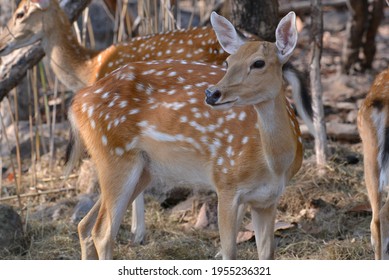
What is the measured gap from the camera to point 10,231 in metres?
6.18

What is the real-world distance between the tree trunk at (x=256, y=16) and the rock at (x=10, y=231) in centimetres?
227

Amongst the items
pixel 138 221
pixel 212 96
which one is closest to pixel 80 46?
pixel 138 221

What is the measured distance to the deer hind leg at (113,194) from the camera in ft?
17.5

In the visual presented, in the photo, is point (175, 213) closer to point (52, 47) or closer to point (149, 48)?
point (149, 48)

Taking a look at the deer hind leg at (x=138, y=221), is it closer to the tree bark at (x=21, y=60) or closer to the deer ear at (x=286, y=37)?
the tree bark at (x=21, y=60)

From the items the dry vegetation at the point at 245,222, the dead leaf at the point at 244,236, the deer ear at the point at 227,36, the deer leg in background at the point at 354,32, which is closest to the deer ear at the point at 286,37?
the deer ear at the point at 227,36

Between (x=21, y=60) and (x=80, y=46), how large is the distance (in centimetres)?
49

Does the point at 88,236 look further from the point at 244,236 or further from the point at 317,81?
the point at 317,81

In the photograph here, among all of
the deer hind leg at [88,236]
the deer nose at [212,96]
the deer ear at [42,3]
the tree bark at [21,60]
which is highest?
the deer nose at [212,96]

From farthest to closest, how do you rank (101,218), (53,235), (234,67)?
(53,235) → (101,218) → (234,67)

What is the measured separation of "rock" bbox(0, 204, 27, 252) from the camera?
241 inches
